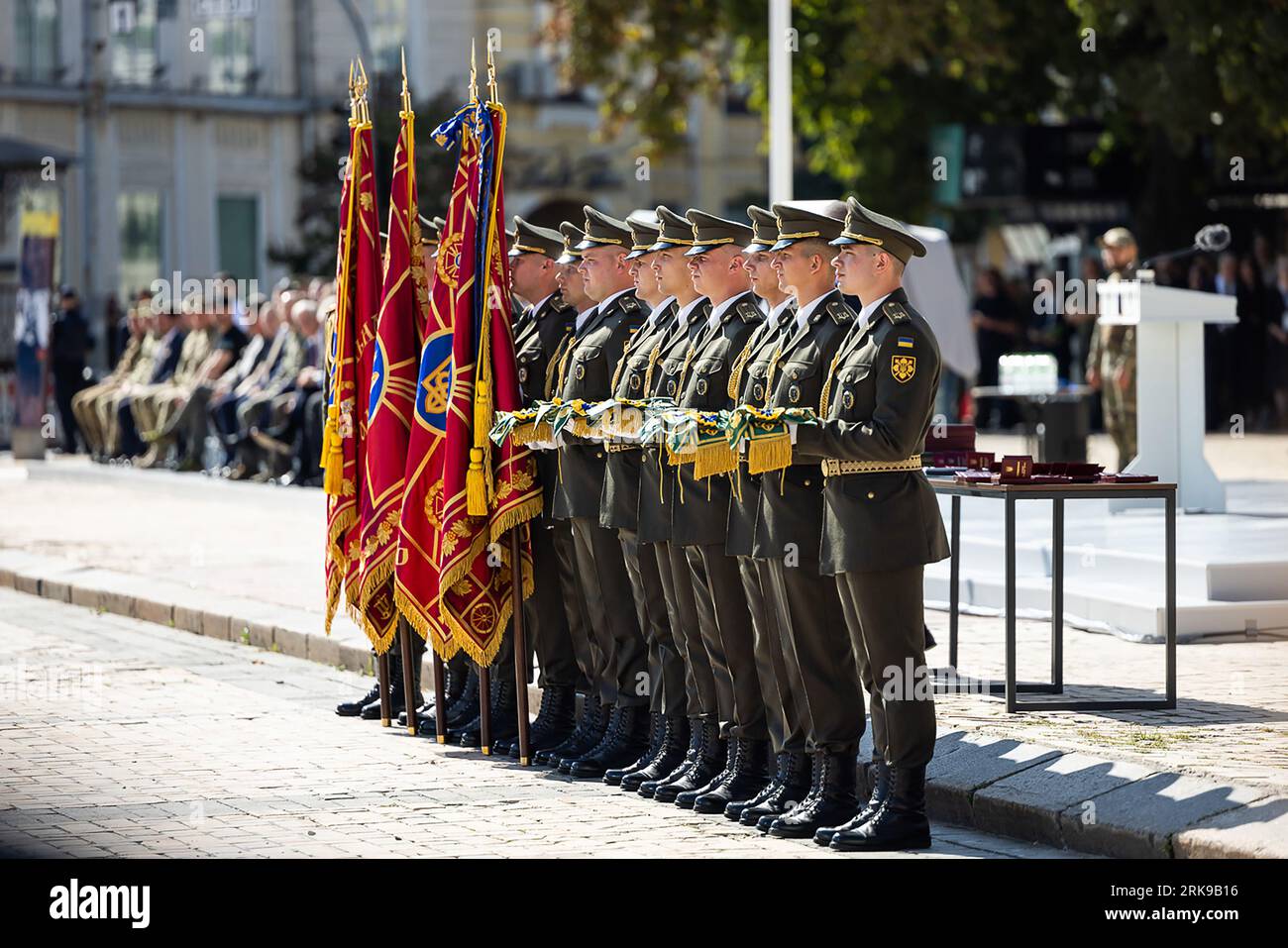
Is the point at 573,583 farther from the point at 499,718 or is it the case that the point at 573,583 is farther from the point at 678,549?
the point at 678,549

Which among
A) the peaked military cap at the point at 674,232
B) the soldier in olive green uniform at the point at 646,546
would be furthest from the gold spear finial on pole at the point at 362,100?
the peaked military cap at the point at 674,232

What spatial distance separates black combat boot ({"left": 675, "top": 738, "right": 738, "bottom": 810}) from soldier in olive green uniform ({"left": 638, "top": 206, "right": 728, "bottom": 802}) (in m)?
0.03

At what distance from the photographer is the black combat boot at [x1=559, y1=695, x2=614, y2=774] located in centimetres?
938

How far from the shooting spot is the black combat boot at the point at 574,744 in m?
9.41

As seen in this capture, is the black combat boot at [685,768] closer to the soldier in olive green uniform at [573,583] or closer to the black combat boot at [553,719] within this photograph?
the soldier in olive green uniform at [573,583]

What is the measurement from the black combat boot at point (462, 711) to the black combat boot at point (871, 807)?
274cm

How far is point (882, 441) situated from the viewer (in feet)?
25.1

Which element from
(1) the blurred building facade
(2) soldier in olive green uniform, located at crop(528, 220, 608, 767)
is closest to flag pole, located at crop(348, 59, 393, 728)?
(2) soldier in olive green uniform, located at crop(528, 220, 608, 767)

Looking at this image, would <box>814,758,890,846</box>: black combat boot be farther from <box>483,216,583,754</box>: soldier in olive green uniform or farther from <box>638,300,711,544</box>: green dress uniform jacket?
<box>483,216,583,754</box>: soldier in olive green uniform

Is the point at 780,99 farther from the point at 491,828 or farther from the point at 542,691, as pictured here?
the point at 491,828

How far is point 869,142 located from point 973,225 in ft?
21.5

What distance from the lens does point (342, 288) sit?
1048 centimetres

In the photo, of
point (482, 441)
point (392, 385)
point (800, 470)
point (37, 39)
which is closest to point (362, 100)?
point (392, 385)

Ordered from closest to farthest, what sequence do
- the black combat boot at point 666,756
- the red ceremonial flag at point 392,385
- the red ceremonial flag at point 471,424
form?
the black combat boot at point 666,756 < the red ceremonial flag at point 471,424 < the red ceremonial flag at point 392,385
